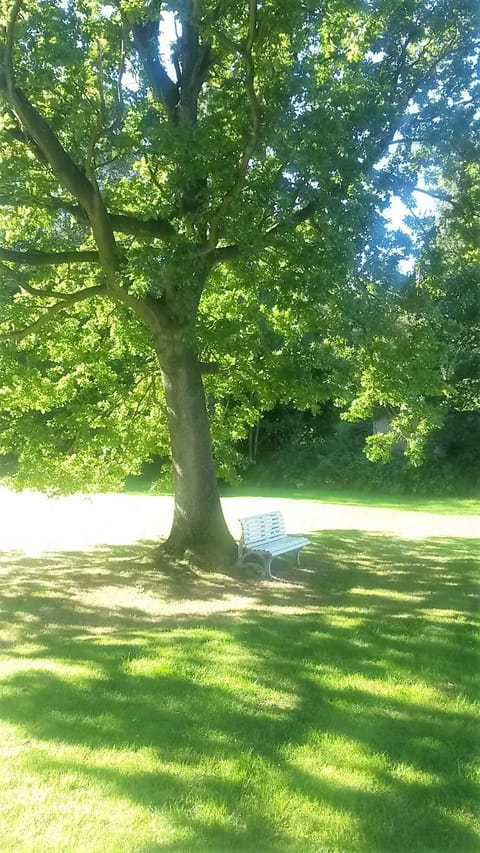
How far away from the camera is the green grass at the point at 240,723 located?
3520 millimetres

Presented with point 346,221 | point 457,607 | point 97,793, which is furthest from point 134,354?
point 97,793

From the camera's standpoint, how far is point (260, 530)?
10.9m

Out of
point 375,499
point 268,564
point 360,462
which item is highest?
point 360,462

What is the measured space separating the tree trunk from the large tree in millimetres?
27

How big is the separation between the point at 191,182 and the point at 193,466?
12.9 feet

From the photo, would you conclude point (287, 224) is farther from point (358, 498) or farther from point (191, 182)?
point (358, 498)

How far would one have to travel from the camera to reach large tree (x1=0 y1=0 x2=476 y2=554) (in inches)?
298

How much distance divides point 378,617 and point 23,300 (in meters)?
6.81

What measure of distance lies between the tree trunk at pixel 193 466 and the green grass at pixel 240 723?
1415mm

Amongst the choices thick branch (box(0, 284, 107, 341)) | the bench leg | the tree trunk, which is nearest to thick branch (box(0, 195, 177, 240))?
thick branch (box(0, 284, 107, 341))

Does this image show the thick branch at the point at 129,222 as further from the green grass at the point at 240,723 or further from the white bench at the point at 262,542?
the green grass at the point at 240,723

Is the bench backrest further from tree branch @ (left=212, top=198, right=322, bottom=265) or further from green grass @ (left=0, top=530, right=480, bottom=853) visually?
tree branch @ (left=212, top=198, right=322, bottom=265)

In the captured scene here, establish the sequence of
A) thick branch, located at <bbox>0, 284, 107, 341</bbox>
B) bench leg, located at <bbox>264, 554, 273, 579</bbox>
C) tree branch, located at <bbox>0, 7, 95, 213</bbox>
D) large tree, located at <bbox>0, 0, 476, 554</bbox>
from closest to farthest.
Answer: tree branch, located at <bbox>0, 7, 95, 213</bbox>, large tree, located at <bbox>0, 0, 476, 554</bbox>, bench leg, located at <bbox>264, 554, 273, 579</bbox>, thick branch, located at <bbox>0, 284, 107, 341</bbox>

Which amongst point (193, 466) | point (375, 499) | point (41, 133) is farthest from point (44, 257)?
point (375, 499)
